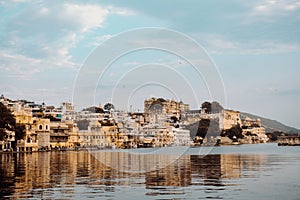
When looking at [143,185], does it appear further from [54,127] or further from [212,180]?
[54,127]

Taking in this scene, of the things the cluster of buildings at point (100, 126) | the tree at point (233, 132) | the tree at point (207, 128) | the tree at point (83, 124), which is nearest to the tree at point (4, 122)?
the cluster of buildings at point (100, 126)

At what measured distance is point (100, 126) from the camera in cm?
13400

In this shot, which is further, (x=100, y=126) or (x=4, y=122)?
(x=100, y=126)

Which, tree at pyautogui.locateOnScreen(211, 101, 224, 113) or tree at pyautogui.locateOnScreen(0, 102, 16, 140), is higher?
tree at pyautogui.locateOnScreen(211, 101, 224, 113)

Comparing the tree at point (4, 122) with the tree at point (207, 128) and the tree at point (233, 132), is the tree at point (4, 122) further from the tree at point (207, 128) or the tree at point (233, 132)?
the tree at point (233, 132)

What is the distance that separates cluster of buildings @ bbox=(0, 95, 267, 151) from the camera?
335 ft

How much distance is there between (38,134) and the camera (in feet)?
344

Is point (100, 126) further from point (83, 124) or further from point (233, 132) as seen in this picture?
point (233, 132)

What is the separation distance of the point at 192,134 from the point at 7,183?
445 feet

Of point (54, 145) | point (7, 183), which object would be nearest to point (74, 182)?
point (7, 183)

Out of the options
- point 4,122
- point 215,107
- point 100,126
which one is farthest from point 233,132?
point 4,122

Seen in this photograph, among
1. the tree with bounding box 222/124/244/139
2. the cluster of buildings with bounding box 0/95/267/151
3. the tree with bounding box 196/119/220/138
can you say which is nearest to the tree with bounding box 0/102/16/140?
the cluster of buildings with bounding box 0/95/267/151

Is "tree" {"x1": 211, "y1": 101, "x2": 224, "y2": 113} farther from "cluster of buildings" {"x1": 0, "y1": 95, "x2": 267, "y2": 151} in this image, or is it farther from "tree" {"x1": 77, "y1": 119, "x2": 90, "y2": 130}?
"tree" {"x1": 77, "y1": 119, "x2": 90, "y2": 130}

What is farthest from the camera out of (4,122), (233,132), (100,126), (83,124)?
(233,132)
